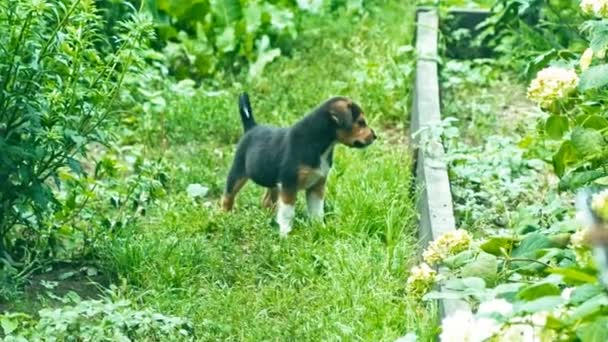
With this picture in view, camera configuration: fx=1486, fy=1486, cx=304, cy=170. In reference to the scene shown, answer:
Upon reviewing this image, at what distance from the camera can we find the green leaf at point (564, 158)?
610 cm

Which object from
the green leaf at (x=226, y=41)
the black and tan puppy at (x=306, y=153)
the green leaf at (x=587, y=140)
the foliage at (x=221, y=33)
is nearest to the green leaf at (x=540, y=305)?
the green leaf at (x=587, y=140)

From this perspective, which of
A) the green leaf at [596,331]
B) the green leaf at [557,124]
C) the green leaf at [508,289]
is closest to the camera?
the green leaf at [596,331]

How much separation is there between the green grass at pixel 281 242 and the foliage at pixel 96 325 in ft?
0.58

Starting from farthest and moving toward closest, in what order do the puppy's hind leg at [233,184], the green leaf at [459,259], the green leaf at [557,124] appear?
the puppy's hind leg at [233,184]
the green leaf at [557,124]
the green leaf at [459,259]

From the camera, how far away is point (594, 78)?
568 cm

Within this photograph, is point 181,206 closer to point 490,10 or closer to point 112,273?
point 112,273

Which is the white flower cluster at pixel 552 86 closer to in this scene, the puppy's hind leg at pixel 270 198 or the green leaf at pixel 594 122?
the green leaf at pixel 594 122

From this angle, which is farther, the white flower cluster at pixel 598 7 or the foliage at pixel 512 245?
the white flower cluster at pixel 598 7

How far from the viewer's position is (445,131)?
8.09 m

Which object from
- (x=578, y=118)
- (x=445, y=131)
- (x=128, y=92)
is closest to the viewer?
(x=578, y=118)

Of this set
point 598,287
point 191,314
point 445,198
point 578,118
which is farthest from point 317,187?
point 598,287

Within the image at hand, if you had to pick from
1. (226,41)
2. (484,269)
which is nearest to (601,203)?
(484,269)

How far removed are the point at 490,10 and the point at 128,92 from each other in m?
3.34

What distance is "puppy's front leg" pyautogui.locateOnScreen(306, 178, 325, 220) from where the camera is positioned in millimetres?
7535
